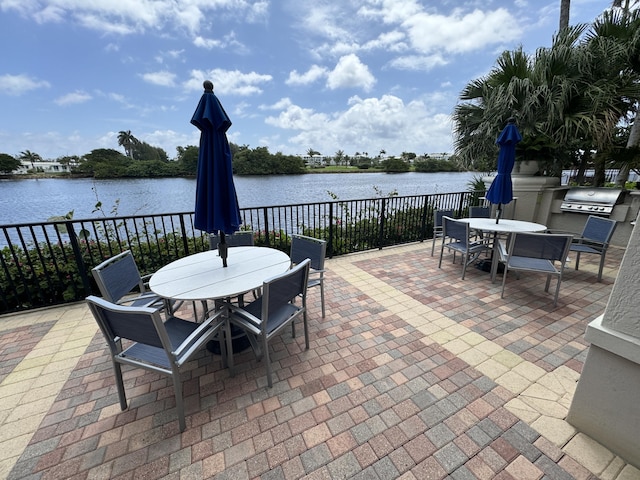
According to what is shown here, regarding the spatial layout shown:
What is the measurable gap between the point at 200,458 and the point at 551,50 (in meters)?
7.75

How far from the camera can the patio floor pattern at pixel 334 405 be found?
1357 millimetres

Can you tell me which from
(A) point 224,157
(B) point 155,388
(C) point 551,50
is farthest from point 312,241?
(C) point 551,50

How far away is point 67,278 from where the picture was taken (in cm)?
318

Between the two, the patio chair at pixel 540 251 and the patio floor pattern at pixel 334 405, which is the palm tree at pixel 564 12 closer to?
the patio chair at pixel 540 251

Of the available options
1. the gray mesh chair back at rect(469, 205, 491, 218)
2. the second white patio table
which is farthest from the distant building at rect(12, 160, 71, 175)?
the second white patio table

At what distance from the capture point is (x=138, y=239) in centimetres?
346

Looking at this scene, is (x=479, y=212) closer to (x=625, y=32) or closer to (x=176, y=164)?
(x=625, y=32)

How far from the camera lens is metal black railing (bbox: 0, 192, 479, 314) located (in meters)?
2.97

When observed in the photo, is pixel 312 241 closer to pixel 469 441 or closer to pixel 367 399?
pixel 367 399

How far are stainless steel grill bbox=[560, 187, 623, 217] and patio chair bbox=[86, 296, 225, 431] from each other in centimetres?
696

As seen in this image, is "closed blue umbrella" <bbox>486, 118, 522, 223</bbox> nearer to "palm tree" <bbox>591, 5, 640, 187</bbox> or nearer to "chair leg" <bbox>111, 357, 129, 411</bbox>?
"palm tree" <bbox>591, 5, 640, 187</bbox>

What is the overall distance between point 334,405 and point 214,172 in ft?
6.30

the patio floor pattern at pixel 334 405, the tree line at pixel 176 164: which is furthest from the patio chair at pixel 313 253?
the tree line at pixel 176 164

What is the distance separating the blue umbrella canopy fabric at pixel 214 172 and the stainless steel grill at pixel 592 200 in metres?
6.70
